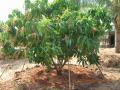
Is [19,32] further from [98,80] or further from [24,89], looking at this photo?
[98,80]

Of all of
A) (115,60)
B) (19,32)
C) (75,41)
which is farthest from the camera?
(115,60)

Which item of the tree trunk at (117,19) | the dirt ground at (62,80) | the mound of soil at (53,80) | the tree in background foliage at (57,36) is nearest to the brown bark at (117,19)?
the tree trunk at (117,19)

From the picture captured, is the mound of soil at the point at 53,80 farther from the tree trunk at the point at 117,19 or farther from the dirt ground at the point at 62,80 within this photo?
the tree trunk at the point at 117,19

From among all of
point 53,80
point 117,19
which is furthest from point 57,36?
point 117,19

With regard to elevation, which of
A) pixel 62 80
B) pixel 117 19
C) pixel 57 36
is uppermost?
pixel 117 19

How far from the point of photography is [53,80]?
1066cm

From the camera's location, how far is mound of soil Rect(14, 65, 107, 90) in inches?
393

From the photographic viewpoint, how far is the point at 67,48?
31.7 ft

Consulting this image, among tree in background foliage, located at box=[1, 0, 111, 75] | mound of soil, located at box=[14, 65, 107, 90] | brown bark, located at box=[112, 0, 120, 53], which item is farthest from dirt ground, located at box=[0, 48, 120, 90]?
brown bark, located at box=[112, 0, 120, 53]

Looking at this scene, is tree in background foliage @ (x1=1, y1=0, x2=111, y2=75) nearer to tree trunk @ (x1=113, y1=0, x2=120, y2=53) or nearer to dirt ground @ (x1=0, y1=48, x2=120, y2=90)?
dirt ground @ (x1=0, y1=48, x2=120, y2=90)

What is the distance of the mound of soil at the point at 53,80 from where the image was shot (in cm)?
999

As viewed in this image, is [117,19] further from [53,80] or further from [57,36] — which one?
[57,36]

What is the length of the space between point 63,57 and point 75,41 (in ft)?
2.48

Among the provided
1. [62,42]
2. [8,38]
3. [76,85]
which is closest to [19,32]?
[8,38]
